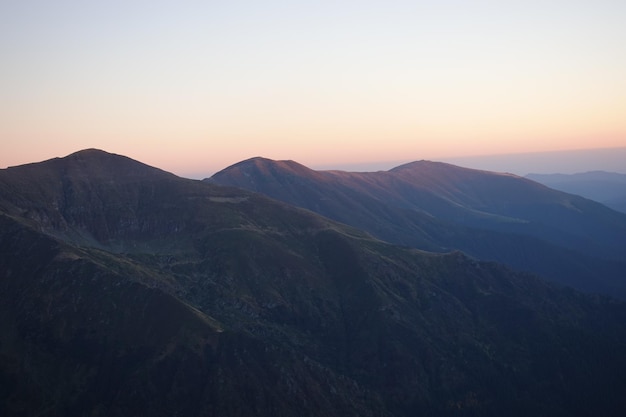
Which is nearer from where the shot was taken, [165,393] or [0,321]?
[165,393]

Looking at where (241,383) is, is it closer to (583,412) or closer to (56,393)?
(56,393)

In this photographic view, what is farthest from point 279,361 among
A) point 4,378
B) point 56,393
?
point 4,378

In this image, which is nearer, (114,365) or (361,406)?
(114,365)

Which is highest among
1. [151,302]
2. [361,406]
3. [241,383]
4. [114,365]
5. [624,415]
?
[151,302]

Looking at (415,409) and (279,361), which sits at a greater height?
(279,361)

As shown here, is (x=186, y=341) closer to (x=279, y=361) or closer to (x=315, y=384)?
(x=279, y=361)

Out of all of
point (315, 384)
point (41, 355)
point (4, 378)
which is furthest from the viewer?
point (315, 384)

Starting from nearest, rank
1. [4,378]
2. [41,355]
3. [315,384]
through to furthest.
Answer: [4,378], [41,355], [315,384]

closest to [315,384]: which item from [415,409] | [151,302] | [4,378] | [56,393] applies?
[415,409]

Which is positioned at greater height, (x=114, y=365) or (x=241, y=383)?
(x=114, y=365)
